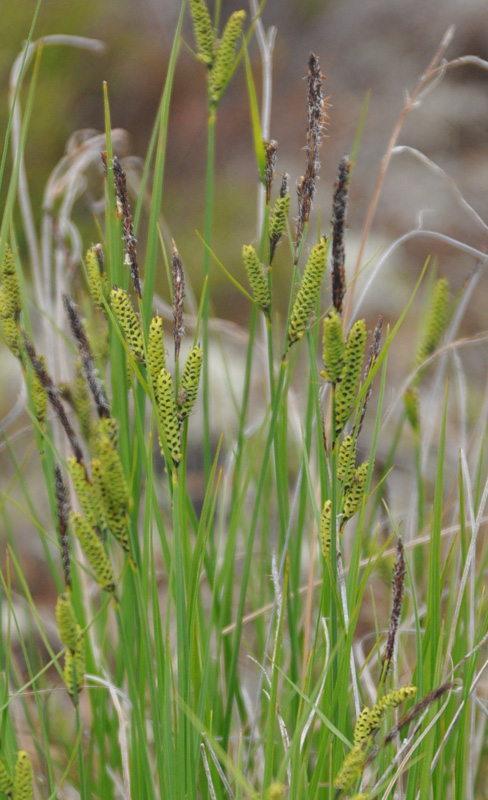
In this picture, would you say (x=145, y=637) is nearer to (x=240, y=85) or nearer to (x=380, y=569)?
(x=380, y=569)

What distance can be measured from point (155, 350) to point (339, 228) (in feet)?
0.43

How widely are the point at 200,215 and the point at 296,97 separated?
1038 mm

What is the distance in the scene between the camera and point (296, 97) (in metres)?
3.68

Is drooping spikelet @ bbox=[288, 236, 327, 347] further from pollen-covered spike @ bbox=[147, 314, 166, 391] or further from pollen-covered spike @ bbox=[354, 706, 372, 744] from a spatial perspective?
pollen-covered spike @ bbox=[354, 706, 372, 744]

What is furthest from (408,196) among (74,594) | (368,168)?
(74,594)

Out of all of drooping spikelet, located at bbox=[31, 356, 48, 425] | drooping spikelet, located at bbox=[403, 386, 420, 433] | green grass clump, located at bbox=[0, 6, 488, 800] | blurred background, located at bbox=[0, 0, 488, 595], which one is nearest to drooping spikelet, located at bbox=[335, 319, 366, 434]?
green grass clump, located at bbox=[0, 6, 488, 800]

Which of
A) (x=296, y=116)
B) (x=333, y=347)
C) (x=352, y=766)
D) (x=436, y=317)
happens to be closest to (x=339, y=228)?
(x=333, y=347)

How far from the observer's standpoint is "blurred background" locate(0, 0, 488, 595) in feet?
9.68

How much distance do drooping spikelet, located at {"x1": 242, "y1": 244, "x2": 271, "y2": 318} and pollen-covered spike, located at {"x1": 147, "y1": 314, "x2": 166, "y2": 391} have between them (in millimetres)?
67

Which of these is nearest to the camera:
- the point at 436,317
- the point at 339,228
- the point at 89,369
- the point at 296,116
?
the point at 339,228

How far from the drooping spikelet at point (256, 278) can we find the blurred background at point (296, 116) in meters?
2.14

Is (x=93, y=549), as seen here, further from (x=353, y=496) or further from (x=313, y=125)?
(x=313, y=125)

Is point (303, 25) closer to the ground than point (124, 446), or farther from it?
farther from it

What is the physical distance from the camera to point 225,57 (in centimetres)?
54
